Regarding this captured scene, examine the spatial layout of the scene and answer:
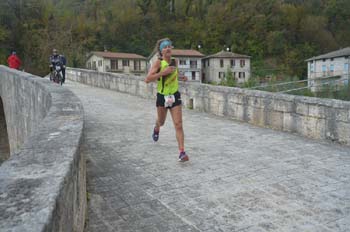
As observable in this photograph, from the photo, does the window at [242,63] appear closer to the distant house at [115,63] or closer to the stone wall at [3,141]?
the distant house at [115,63]

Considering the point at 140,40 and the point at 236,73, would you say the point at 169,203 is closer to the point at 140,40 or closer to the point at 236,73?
the point at 236,73

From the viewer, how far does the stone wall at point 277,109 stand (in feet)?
19.8

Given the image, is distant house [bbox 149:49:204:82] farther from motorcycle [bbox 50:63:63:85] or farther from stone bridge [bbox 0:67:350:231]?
stone bridge [bbox 0:67:350:231]

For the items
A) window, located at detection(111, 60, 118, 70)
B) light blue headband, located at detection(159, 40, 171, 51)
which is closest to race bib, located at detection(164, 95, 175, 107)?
light blue headband, located at detection(159, 40, 171, 51)

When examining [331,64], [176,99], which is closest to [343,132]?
[176,99]

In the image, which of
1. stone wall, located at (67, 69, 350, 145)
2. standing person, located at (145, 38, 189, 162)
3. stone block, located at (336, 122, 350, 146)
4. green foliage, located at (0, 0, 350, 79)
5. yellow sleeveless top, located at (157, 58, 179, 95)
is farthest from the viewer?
green foliage, located at (0, 0, 350, 79)

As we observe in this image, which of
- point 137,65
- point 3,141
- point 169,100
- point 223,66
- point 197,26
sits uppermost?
point 197,26

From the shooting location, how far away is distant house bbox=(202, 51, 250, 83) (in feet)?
203

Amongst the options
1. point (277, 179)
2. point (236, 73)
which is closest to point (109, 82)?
point (277, 179)

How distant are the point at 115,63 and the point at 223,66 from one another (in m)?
19.0

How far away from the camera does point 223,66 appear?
62.4 m

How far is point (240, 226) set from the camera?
3.06 metres

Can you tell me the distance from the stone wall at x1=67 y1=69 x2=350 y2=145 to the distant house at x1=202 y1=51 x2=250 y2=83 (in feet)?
169

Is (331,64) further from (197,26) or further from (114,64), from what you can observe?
(114,64)
